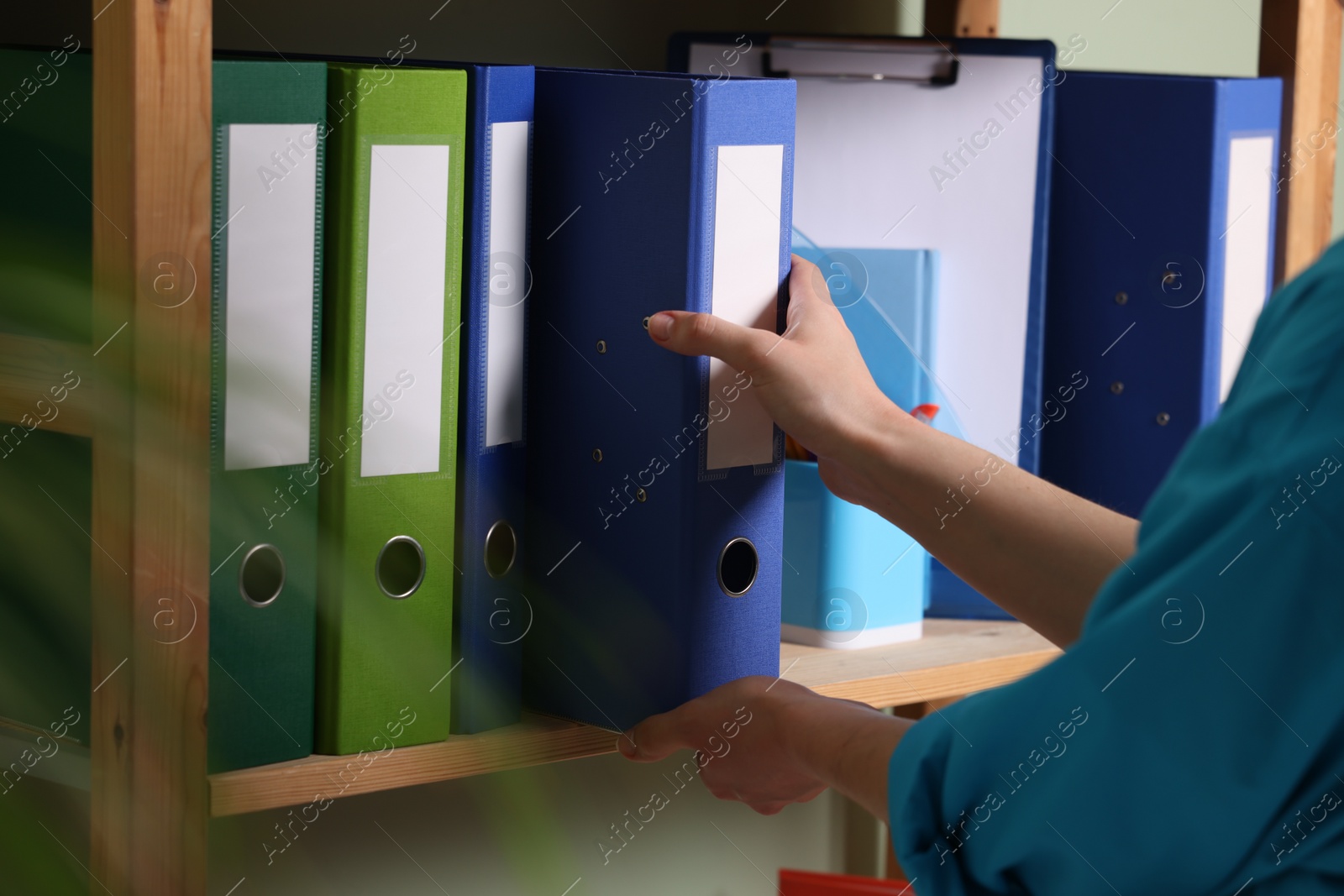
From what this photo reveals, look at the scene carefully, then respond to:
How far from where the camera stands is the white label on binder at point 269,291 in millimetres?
692

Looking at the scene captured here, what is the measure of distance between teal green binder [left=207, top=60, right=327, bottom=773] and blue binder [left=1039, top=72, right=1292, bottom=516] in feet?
2.22

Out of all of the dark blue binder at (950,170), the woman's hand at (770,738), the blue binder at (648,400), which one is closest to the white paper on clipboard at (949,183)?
the dark blue binder at (950,170)

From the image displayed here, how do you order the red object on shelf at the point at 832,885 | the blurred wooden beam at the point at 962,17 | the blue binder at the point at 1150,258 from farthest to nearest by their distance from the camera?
the blurred wooden beam at the point at 962,17 → the red object on shelf at the point at 832,885 → the blue binder at the point at 1150,258

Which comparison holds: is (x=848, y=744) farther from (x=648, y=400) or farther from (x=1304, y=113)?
(x=1304, y=113)

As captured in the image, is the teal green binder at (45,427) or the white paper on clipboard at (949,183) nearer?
the teal green binder at (45,427)

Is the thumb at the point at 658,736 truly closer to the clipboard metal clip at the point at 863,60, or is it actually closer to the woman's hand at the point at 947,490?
the woman's hand at the point at 947,490

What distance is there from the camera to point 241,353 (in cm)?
70

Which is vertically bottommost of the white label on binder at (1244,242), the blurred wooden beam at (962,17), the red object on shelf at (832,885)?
the red object on shelf at (832,885)

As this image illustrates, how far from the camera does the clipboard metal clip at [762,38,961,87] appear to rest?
42.9 inches

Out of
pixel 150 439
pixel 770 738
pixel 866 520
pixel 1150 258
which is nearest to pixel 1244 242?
pixel 1150 258

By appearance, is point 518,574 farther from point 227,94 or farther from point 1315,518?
point 1315,518

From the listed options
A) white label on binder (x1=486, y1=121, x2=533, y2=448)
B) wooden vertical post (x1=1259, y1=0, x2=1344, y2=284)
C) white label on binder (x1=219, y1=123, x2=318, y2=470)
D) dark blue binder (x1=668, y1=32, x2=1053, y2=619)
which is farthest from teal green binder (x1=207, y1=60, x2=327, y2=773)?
wooden vertical post (x1=1259, y1=0, x2=1344, y2=284)

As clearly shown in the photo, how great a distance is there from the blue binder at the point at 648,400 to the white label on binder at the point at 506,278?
1.1 inches

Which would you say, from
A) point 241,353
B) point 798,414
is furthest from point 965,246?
point 241,353
